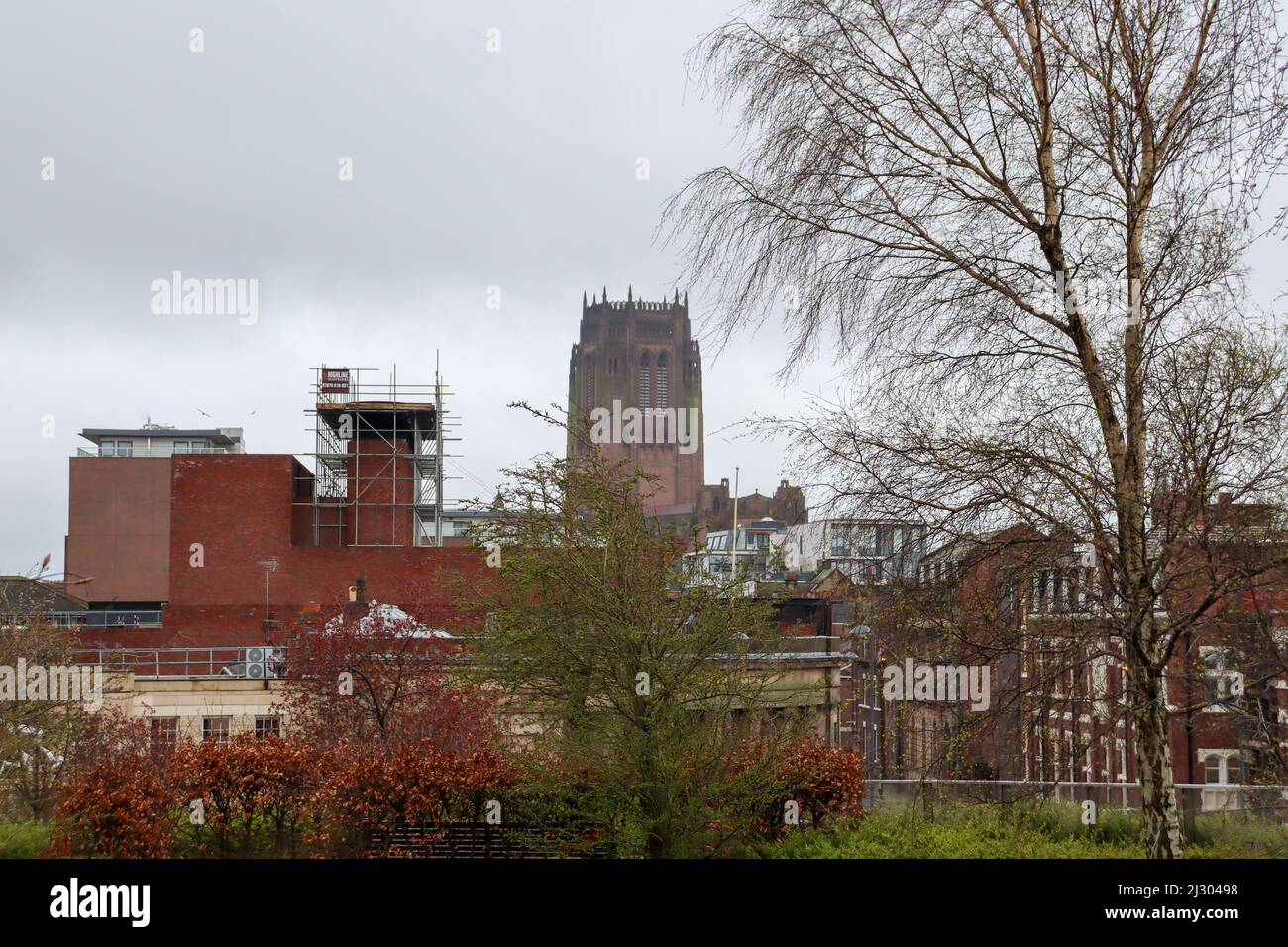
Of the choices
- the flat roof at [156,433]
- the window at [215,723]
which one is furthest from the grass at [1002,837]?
the flat roof at [156,433]

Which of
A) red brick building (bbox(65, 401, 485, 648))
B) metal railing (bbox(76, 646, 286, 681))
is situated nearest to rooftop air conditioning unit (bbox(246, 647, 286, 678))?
metal railing (bbox(76, 646, 286, 681))

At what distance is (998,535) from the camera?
26.8 feet

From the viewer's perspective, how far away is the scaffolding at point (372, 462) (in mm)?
61438

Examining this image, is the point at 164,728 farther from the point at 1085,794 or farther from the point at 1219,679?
the point at 1219,679

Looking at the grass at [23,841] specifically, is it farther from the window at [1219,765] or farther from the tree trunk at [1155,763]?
the window at [1219,765]

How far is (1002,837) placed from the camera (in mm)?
13859

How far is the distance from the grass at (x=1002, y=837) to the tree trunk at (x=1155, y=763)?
3.35m

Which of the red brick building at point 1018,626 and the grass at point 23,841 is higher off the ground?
the red brick building at point 1018,626

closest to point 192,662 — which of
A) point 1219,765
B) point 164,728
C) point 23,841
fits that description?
point 164,728

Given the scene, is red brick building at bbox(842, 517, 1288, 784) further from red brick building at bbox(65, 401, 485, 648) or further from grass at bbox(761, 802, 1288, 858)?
red brick building at bbox(65, 401, 485, 648)

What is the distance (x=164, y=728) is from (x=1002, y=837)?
27770 millimetres
